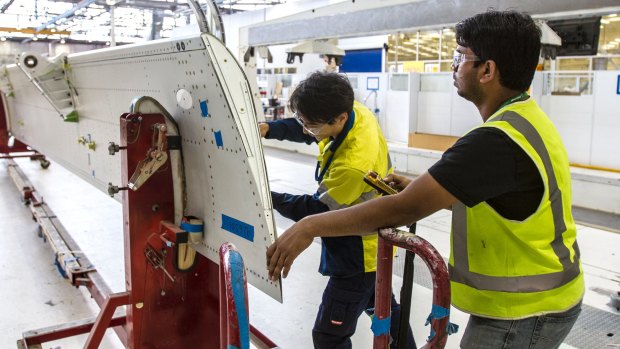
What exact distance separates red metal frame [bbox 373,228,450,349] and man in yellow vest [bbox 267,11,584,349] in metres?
0.05

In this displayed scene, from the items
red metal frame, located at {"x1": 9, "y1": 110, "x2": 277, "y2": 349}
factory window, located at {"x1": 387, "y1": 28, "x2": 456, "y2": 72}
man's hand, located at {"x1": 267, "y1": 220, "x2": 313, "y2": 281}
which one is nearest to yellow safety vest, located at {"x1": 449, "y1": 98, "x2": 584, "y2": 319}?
man's hand, located at {"x1": 267, "y1": 220, "x2": 313, "y2": 281}

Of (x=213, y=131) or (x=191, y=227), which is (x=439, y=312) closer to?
(x=213, y=131)

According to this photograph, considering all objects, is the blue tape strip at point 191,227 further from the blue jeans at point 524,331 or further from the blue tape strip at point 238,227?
the blue jeans at point 524,331

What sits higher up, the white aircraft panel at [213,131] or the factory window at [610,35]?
the factory window at [610,35]

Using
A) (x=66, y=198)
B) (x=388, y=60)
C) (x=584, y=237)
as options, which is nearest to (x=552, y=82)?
(x=584, y=237)

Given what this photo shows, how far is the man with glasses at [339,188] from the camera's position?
6.30 feet

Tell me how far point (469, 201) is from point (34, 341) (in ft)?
7.90

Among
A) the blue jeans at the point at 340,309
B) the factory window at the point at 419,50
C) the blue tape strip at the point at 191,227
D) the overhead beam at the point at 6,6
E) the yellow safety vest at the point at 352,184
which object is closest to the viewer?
the yellow safety vest at the point at 352,184

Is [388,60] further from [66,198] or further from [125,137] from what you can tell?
[125,137]

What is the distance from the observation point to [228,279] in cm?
123

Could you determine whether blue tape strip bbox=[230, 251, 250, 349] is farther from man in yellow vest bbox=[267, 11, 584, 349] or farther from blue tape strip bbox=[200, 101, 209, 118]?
blue tape strip bbox=[200, 101, 209, 118]

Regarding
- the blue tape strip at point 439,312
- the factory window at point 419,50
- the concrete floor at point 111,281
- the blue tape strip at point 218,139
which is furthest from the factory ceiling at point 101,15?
the blue tape strip at point 439,312

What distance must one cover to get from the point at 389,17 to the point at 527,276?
402 centimetres

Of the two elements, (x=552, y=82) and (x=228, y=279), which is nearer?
(x=228, y=279)
